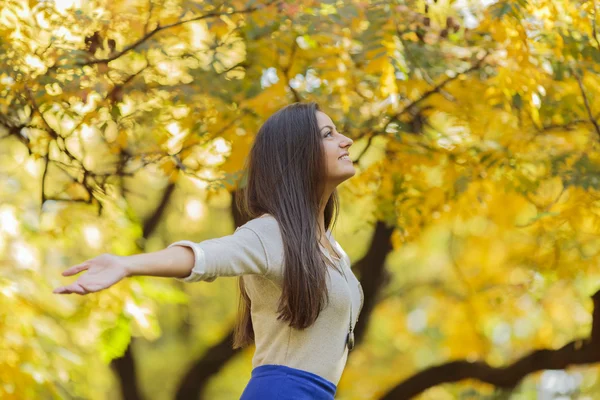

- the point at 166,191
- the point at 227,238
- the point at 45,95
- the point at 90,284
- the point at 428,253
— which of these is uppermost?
the point at 90,284

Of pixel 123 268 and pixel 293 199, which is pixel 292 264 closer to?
pixel 293 199

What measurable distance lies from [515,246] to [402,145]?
2.30m

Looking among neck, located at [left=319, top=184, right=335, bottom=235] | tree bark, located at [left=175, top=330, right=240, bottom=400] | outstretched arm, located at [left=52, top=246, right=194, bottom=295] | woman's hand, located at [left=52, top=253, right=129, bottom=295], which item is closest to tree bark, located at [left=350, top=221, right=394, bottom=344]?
tree bark, located at [left=175, top=330, right=240, bottom=400]

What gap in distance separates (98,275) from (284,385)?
77cm

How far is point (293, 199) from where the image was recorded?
2473 millimetres

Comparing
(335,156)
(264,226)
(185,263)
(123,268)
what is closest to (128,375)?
(335,156)

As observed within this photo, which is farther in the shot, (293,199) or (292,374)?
(293,199)

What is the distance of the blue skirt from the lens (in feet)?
7.61

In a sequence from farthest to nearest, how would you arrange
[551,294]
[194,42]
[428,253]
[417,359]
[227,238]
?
[417,359] → [428,253] → [551,294] → [194,42] → [227,238]

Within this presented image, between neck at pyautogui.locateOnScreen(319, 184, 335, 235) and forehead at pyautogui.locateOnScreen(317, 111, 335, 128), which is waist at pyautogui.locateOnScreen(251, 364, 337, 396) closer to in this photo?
neck at pyautogui.locateOnScreen(319, 184, 335, 235)

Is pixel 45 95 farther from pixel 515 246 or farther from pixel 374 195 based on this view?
pixel 515 246

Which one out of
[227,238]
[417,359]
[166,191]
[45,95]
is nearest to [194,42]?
[45,95]

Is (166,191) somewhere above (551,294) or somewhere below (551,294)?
above

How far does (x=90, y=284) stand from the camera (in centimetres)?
171
